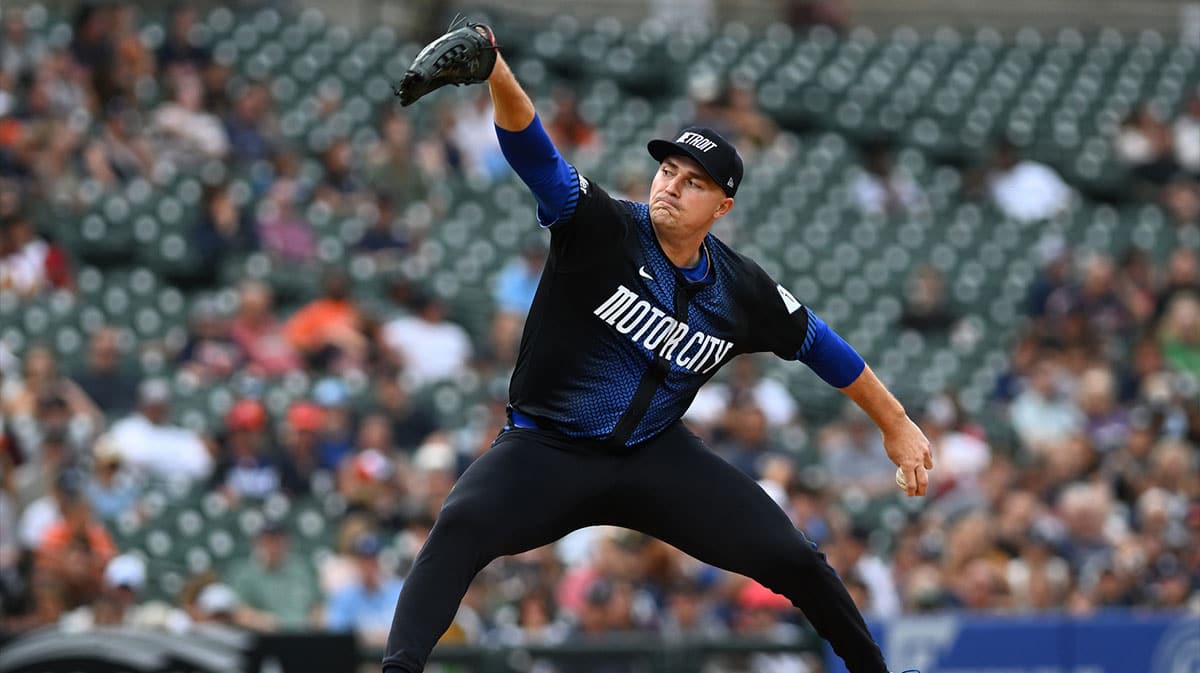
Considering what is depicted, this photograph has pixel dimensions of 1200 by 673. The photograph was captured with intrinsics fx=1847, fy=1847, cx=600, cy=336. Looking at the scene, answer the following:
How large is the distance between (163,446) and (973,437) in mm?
6045

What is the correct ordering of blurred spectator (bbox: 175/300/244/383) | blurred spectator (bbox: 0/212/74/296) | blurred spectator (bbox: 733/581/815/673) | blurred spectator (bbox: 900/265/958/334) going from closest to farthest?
blurred spectator (bbox: 733/581/815/673)
blurred spectator (bbox: 175/300/244/383)
blurred spectator (bbox: 0/212/74/296)
blurred spectator (bbox: 900/265/958/334)

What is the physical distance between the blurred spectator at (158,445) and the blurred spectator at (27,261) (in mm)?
1464

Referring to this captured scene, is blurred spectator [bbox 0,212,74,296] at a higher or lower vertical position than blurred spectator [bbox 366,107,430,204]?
lower

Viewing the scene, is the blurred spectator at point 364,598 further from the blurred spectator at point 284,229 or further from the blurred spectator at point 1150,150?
the blurred spectator at point 1150,150

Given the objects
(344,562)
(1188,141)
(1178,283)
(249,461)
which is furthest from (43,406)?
(1188,141)

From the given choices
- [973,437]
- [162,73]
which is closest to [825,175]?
[973,437]

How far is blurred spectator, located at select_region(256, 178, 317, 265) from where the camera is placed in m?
13.5

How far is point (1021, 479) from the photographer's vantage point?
1331cm

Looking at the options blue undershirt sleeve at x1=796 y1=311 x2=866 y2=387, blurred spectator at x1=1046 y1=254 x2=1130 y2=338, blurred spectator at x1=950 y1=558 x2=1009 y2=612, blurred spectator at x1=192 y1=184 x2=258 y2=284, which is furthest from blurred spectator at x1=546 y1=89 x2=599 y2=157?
blue undershirt sleeve at x1=796 y1=311 x2=866 y2=387

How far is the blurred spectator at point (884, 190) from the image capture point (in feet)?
57.6

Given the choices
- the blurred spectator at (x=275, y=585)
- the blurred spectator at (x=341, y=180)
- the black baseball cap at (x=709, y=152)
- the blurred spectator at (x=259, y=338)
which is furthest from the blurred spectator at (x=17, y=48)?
the black baseball cap at (x=709, y=152)

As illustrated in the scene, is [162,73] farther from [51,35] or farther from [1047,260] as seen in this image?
[1047,260]

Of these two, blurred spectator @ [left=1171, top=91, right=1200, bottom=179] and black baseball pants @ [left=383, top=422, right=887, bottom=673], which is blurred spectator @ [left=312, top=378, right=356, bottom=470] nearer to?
black baseball pants @ [left=383, top=422, right=887, bottom=673]

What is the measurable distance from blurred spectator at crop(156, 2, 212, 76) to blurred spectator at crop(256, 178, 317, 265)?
1.72 metres
